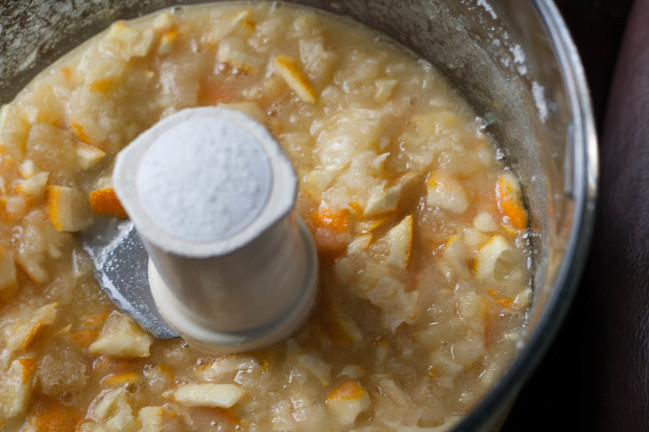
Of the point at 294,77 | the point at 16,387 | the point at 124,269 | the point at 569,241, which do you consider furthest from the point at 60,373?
the point at 569,241

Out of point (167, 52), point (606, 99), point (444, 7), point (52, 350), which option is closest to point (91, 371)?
point (52, 350)

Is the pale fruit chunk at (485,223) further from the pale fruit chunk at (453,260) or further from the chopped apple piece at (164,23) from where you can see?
the chopped apple piece at (164,23)

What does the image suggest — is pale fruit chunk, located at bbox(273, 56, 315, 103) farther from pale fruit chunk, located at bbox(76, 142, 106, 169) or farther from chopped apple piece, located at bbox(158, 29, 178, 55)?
pale fruit chunk, located at bbox(76, 142, 106, 169)

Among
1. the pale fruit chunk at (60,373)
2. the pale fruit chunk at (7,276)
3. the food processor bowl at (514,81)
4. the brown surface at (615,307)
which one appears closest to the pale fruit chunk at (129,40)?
the food processor bowl at (514,81)

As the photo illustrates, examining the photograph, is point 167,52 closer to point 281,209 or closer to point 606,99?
point 281,209

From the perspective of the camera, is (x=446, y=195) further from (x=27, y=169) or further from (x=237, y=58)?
(x=27, y=169)

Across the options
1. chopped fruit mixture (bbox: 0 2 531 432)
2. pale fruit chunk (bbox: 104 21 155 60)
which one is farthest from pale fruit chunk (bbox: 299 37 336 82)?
pale fruit chunk (bbox: 104 21 155 60)

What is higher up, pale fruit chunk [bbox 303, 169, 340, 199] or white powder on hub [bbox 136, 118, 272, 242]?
white powder on hub [bbox 136, 118, 272, 242]
